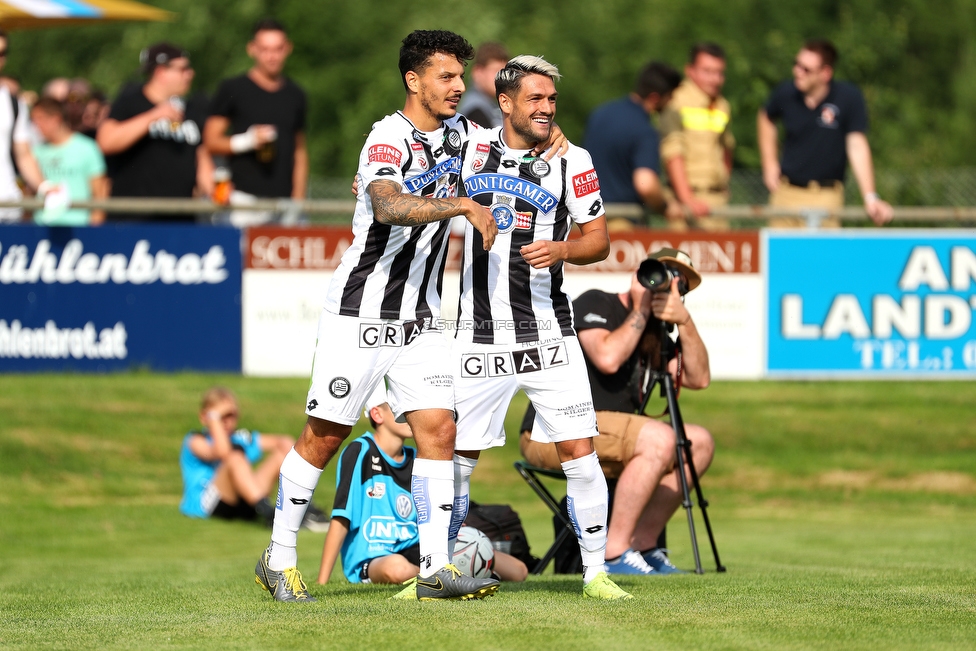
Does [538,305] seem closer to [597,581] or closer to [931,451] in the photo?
[597,581]

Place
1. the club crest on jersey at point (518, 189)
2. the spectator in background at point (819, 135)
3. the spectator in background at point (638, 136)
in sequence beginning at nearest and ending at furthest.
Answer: the club crest on jersey at point (518, 189) < the spectator in background at point (638, 136) < the spectator in background at point (819, 135)

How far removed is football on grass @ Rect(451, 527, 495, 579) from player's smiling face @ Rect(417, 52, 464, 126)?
2.09 meters

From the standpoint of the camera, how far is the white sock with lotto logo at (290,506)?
6266mm

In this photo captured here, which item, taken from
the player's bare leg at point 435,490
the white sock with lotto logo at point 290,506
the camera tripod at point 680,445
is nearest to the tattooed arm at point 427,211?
the player's bare leg at point 435,490

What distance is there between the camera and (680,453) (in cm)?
754

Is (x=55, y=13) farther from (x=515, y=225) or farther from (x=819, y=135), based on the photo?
(x=515, y=225)

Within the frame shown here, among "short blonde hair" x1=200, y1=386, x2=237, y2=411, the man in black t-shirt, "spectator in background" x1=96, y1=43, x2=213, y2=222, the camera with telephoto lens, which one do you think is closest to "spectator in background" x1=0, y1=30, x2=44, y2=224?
"spectator in background" x1=96, y1=43, x2=213, y2=222

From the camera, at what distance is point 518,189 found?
248 inches

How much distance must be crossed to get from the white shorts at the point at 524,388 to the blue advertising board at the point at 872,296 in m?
6.17

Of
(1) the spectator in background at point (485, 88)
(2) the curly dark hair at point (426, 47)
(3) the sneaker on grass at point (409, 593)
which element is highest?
(1) the spectator in background at point (485, 88)

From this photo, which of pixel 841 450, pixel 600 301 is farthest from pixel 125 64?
pixel 600 301

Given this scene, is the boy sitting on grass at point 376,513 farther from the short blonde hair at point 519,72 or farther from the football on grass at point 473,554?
the short blonde hair at point 519,72

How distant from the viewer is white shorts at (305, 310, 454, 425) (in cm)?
614

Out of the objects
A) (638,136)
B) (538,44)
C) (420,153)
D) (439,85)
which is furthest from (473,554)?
(538,44)
